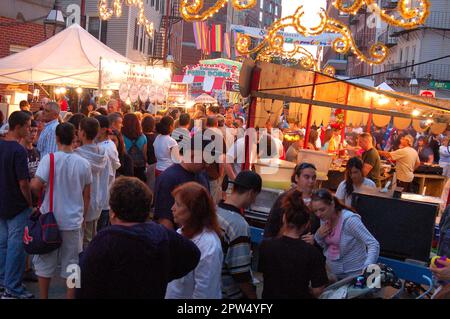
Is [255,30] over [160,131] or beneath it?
over

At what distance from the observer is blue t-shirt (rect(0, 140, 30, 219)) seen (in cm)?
587

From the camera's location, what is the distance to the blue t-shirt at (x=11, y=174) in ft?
19.3

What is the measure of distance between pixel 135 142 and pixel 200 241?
5.45m

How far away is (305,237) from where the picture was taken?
4418 millimetres

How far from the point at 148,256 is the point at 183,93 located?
599 inches

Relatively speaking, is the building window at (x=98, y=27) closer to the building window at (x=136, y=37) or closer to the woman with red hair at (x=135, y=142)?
the building window at (x=136, y=37)

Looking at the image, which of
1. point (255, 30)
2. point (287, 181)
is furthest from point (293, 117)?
point (255, 30)

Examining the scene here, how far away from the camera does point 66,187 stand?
5.59 metres

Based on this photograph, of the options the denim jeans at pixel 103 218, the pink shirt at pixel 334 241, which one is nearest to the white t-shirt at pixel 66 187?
the denim jeans at pixel 103 218

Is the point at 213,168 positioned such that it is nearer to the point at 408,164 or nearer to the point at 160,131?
the point at 160,131

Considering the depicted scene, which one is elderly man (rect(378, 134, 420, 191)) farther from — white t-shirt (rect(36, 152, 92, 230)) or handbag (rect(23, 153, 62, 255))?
handbag (rect(23, 153, 62, 255))

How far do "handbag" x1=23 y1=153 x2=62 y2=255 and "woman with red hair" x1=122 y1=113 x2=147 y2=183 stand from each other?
10.8 ft

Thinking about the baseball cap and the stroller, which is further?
the baseball cap

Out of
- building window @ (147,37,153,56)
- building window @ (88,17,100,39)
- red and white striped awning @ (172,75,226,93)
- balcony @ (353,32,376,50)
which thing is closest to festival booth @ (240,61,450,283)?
red and white striped awning @ (172,75,226,93)
